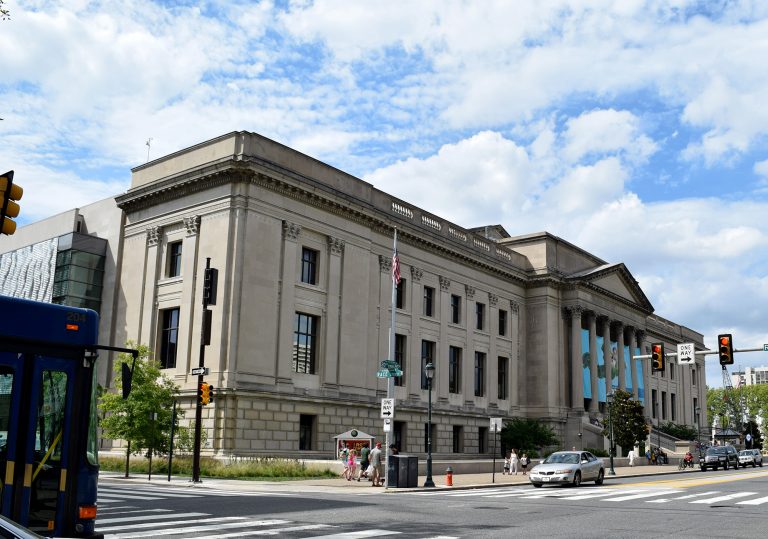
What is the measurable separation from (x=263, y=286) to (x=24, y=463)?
101 feet

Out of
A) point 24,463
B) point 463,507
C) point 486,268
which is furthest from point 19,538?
point 486,268

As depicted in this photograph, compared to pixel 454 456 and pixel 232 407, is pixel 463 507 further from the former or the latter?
pixel 454 456

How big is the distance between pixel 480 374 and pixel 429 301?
860cm

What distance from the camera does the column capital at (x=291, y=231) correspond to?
4250 cm

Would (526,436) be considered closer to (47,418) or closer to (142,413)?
(142,413)

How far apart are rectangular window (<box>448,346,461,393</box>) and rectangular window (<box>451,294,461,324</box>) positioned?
6.93 feet

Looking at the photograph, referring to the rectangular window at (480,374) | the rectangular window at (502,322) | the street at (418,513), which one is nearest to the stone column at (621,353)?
the rectangular window at (502,322)

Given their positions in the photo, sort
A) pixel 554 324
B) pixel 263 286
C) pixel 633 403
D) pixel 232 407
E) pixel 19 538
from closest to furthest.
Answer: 1. pixel 19 538
2. pixel 232 407
3. pixel 263 286
4. pixel 633 403
5. pixel 554 324

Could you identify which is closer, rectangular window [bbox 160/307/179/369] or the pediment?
rectangular window [bbox 160/307/179/369]

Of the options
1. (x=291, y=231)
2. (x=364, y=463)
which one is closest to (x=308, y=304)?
(x=291, y=231)

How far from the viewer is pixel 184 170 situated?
43.5 meters

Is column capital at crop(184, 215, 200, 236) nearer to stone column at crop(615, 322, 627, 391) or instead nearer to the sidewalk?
the sidewalk

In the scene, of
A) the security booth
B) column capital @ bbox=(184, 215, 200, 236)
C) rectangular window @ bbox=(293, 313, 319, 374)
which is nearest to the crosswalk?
the security booth

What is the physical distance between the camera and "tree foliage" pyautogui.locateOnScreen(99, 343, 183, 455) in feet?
112
